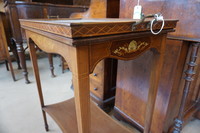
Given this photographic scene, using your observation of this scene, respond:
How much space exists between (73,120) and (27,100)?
0.84 meters

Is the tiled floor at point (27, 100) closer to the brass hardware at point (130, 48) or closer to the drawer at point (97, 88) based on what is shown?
the drawer at point (97, 88)

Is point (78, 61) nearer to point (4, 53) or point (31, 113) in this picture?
point (31, 113)

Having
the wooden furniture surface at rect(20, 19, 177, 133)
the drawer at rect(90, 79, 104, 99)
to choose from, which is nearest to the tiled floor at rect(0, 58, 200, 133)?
the drawer at rect(90, 79, 104, 99)

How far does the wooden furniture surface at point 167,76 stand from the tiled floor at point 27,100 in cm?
37

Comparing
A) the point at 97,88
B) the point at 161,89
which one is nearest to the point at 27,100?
the point at 97,88

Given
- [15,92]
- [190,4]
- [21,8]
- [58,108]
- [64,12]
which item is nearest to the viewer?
[190,4]

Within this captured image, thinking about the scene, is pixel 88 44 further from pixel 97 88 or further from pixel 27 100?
pixel 27 100

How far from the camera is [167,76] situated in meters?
0.81

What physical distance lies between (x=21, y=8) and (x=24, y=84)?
3.20 ft

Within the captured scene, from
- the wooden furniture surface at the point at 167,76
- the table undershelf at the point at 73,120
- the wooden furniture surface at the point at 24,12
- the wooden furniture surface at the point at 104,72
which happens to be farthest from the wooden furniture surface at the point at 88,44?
the wooden furniture surface at the point at 24,12

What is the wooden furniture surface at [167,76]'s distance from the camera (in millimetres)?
677

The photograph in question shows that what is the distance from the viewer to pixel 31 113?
1.34m

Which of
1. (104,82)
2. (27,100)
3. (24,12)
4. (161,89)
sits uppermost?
(24,12)

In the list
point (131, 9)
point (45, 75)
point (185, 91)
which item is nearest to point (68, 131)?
point (185, 91)
